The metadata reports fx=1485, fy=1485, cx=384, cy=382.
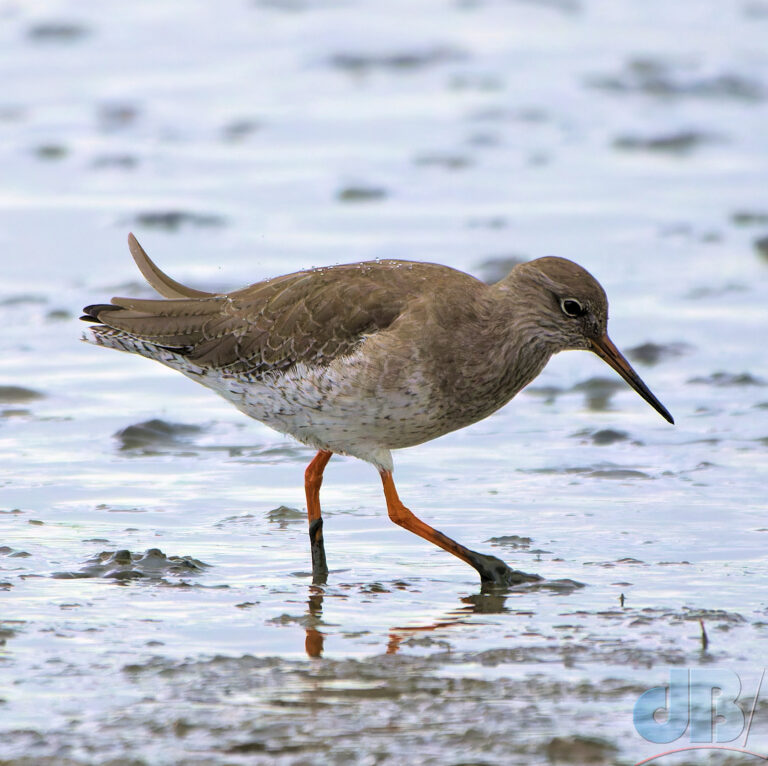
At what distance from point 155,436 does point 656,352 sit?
3631 mm

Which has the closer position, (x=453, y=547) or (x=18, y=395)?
(x=453, y=547)

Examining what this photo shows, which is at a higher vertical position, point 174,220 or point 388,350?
point 174,220

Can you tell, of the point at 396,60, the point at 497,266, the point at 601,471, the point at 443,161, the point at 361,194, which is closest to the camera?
the point at 601,471

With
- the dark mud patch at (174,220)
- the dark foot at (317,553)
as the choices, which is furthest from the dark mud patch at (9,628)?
the dark mud patch at (174,220)

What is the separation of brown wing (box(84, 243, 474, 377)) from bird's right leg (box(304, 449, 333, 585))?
60 centimetres

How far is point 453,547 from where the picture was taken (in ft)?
23.1

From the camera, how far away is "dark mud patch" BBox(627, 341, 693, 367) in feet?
34.2

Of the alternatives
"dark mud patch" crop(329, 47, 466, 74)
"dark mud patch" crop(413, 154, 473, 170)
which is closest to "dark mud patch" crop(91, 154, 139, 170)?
"dark mud patch" crop(413, 154, 473, 170)

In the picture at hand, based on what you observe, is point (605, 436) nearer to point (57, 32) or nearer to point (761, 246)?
point (761, 246)

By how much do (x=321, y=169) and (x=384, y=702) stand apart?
1006 centimetres

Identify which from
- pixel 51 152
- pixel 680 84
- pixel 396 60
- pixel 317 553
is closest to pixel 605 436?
pixel 317 553

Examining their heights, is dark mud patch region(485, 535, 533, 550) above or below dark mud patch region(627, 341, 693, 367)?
below

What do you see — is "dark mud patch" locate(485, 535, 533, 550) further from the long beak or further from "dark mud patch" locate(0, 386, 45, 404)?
"dark mud patch" locate(0, 386, 45, 404)

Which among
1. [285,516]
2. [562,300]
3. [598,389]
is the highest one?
[562,300]
